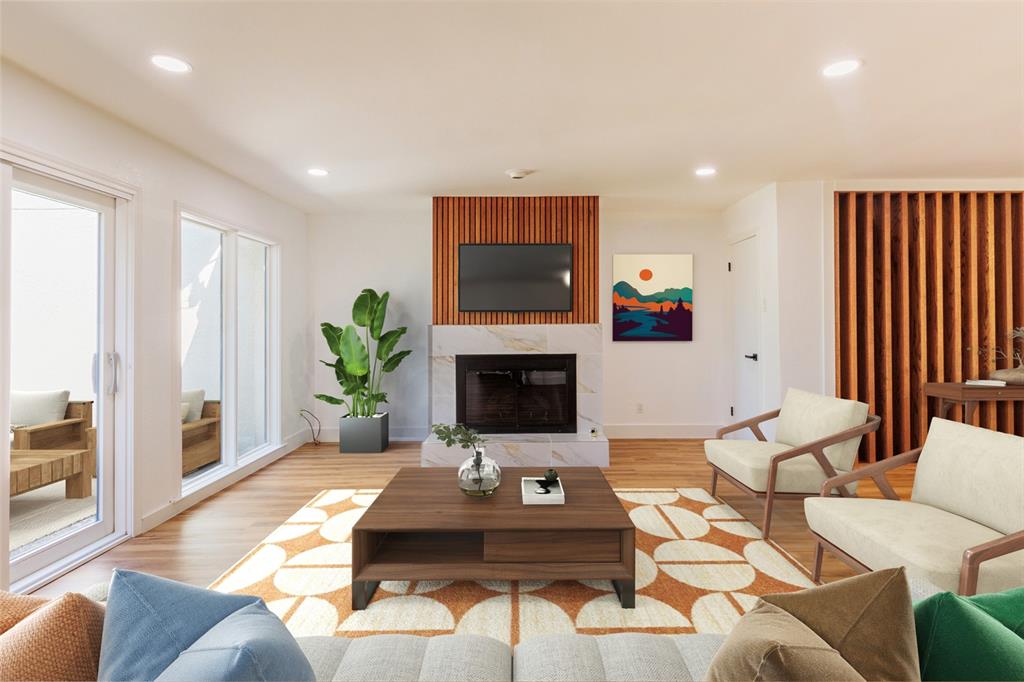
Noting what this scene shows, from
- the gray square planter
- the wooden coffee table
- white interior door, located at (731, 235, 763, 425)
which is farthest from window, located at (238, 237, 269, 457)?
white interior door, located at (731, 235, 763, 425)

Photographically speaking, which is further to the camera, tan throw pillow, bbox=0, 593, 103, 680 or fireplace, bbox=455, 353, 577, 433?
fireplace, bbox=455, 353, 577, 433

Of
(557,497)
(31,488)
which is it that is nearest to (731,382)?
(557,497)

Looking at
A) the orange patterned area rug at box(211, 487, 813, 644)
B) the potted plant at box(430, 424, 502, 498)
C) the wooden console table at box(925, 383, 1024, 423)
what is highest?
the wooden console table at box(925, 383, 1024, 423)

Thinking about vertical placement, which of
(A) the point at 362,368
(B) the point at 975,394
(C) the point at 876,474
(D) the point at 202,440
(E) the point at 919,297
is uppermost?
(E) the point at 919,297

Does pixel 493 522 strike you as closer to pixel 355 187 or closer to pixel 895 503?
pixel 895 503

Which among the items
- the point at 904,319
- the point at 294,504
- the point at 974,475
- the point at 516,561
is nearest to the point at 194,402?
the point at 294,504

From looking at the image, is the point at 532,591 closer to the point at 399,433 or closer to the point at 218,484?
the point at 218,484

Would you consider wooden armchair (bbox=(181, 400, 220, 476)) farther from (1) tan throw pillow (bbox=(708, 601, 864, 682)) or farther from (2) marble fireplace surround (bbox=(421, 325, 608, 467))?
(1) tan throw pillow (bbox=(708, 601, 864, 682))

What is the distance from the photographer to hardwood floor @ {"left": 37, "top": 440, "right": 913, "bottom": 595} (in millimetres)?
2691

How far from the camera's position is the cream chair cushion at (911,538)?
1781 millimetres

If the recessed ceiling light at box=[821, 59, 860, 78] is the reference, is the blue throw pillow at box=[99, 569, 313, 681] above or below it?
below

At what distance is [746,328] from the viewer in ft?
17.6

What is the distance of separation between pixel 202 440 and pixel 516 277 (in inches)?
117

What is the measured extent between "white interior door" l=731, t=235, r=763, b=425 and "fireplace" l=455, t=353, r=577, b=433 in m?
1.81
